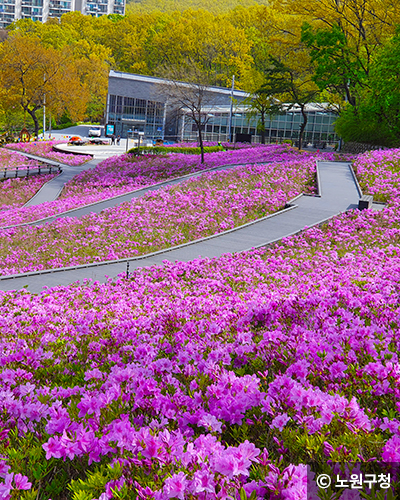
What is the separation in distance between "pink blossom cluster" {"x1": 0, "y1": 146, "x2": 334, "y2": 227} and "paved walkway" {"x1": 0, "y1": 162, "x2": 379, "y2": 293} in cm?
1000

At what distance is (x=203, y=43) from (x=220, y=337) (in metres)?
102

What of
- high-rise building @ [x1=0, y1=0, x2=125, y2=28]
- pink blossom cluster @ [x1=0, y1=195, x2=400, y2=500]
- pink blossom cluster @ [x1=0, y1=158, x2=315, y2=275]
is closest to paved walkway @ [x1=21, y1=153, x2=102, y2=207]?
pink blossom cluster @ [x1=0, y1=158, x2=315, y2=275]

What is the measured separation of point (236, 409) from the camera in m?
2.88

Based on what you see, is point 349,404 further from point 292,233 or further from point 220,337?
point 292,233

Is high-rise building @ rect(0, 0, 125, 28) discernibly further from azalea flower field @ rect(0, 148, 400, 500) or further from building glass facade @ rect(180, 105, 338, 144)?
azalea flower field @ rect(0, 148, 400, 500)

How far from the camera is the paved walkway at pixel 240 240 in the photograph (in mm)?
11633

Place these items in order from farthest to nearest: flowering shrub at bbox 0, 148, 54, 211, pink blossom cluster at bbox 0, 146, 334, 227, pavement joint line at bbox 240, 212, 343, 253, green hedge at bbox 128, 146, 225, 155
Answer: green hedge at bbox 128, 146, 225, 155 < flowering shrub at bbox 0, 148, 54, 211 < pink blossom cluster at bbox 0, 146, 334, 227 < pavement joint line at bbox 240, 212, 343, 253

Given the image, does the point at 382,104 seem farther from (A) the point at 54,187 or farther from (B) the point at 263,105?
(B) the point at 263,105

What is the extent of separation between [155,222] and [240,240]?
400 cm

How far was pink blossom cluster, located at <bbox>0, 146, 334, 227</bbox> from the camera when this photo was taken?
24875 mm

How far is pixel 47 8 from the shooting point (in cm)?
17162

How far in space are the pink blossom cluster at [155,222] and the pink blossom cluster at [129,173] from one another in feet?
16.6

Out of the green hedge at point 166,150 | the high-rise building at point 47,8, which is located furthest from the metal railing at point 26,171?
the high-rise building at point 47,8

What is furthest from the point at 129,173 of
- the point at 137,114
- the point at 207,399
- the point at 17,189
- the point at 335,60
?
the point at 137,114
